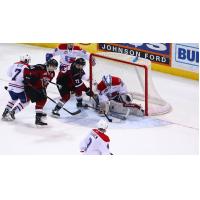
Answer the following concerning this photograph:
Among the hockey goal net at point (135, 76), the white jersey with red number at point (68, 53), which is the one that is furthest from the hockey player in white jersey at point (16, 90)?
the hockey goal net at point (135, 76)

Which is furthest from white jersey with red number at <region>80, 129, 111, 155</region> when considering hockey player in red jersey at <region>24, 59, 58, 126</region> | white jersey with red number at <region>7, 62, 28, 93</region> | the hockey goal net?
the hockey goal net

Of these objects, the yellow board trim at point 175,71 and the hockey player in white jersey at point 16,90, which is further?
the yellow board trim at point 175,71

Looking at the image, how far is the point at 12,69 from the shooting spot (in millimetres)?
7152

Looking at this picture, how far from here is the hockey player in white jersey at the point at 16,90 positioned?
23.3 ft

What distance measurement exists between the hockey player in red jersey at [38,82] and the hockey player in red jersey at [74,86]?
1.11 ft

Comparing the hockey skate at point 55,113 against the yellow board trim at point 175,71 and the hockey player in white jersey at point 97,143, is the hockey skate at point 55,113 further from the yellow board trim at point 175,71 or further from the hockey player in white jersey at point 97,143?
the yellow board trim at point 175,71

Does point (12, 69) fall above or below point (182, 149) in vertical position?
above

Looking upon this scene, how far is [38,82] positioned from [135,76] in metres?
1.18

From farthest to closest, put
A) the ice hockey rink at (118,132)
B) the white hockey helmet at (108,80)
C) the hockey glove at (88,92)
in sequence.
A: the hockey glove at (88,92) < the white hockey helmet at (108,80) < the ice hockey rink at (118,132)

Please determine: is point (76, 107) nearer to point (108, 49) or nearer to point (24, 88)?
point (24, 88)

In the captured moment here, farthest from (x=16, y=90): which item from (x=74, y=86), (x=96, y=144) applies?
(x=96, y=144)

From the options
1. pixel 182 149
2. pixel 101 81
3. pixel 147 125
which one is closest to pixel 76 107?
pixel 101 81

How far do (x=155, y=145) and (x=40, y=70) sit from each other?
1373 millimetres

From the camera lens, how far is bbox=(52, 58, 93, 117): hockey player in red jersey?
7.47 metres
